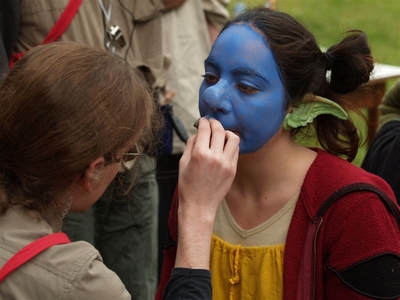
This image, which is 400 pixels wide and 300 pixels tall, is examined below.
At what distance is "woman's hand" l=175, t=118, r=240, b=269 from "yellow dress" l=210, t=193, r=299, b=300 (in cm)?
31

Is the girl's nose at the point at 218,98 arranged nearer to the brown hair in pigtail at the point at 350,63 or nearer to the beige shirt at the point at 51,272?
the brown hair in pigtail at the point at 350,63

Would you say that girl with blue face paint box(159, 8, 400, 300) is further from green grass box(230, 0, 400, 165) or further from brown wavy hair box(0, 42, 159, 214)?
green grass box(230, 0, 400, 165)

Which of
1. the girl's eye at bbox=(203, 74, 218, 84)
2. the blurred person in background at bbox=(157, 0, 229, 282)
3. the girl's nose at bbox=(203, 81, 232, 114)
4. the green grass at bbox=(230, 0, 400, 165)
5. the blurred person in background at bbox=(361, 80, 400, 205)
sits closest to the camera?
the girl's nose at bbox=(203, 81, 232, 114)

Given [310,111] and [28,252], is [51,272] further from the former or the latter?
[310,111]

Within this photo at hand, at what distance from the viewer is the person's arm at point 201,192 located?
202 centimetres

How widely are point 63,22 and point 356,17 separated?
8086 mm

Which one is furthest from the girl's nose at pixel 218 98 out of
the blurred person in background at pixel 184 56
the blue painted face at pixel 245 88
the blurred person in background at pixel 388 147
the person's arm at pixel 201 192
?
the blurred person in background at pixel 184 56

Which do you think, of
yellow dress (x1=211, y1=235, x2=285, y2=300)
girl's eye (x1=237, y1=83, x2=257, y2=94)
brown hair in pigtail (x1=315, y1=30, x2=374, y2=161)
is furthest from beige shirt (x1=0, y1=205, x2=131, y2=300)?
brown hair in pigtail (x1=315, y1=30, x2=374, y2=161)

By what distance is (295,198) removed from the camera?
7.56ft

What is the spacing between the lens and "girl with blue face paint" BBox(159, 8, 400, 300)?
83.4 inches

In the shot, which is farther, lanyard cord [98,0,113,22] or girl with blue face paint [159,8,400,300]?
lanyard cord [98,0,113,22]

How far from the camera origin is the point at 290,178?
7.73 feet

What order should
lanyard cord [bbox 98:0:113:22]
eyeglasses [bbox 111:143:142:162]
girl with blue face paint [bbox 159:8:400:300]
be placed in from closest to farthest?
eyeglasses [bbox 111:143:142:162], girl with blue face paint [bbox 159:8:400:300], lanyard cord [bbox 98:0:113:22]

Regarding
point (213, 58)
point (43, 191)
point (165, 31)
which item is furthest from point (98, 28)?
point (43, 191)
